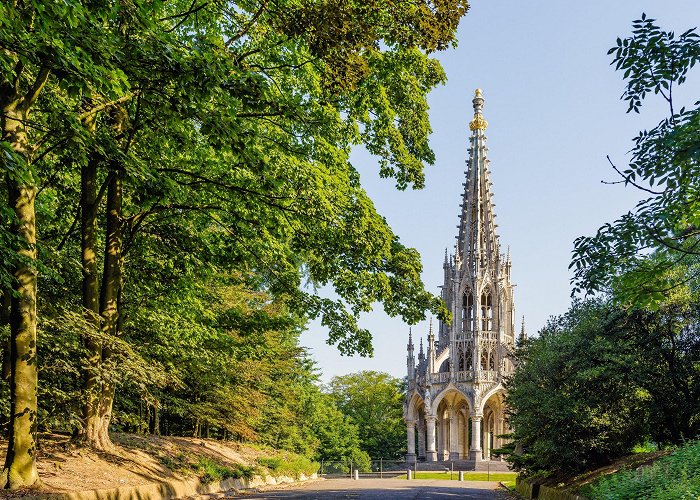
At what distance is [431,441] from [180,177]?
5899cm

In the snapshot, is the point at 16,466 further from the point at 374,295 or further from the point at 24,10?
the point at 374,295

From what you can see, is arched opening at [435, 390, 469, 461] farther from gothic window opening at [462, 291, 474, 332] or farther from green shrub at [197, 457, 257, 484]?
green shrub at [197, 457, 257, 484]

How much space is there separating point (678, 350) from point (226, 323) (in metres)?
11.1

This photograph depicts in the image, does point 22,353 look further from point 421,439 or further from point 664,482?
point 421,439

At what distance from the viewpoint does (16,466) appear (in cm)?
1057

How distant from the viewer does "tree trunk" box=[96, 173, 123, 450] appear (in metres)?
14.5

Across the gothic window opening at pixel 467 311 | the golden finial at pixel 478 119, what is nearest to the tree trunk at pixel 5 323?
the gothic window opening at pixel 467 311

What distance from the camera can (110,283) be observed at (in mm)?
14852

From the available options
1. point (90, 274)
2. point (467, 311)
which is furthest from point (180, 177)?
point (467, 311)

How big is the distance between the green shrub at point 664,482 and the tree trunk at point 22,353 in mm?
8533

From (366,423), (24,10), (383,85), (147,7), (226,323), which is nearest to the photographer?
(147,7)

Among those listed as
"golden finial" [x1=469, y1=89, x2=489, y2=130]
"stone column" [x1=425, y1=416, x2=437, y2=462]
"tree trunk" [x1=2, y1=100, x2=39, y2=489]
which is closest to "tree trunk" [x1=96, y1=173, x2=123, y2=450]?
"tree trunk" [x1=2, y1=100, x2=39, y2=489]

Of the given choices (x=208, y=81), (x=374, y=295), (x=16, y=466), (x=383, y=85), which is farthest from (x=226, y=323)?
(x=208, y=81)

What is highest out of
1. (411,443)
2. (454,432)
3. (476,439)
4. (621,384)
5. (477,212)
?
(477,212)
